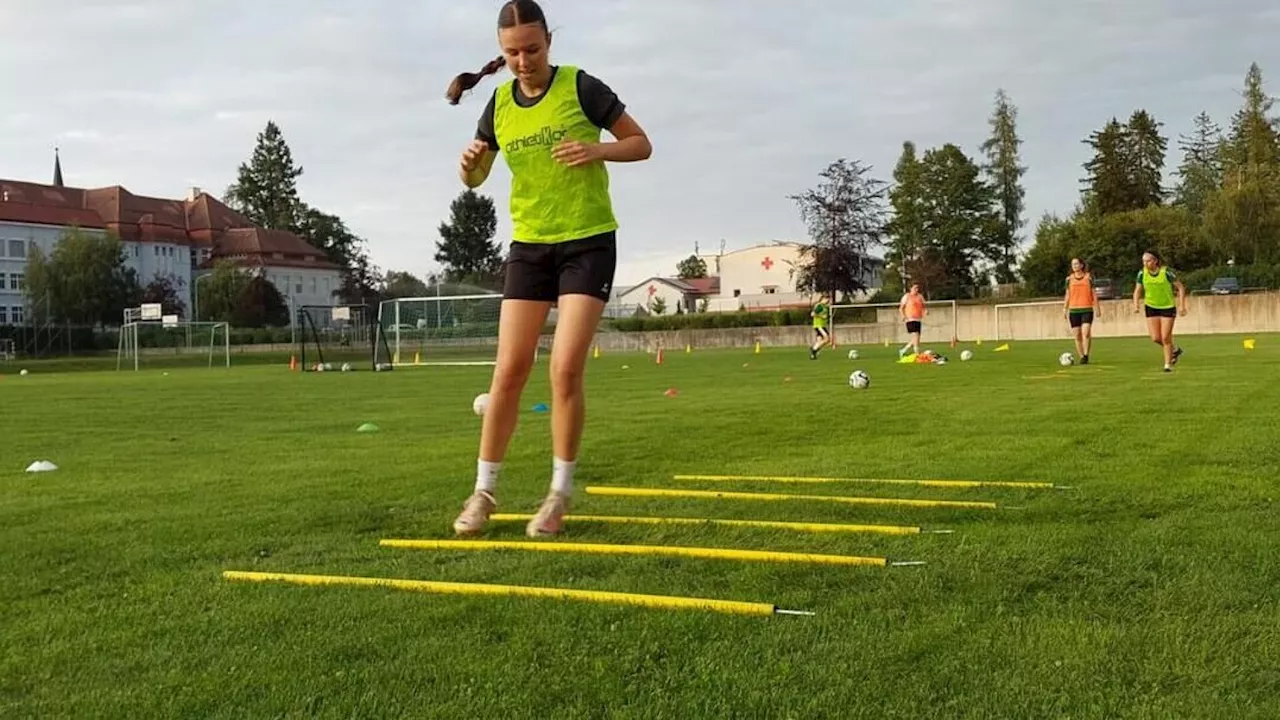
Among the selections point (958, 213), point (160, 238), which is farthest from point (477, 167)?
point (160, 238)

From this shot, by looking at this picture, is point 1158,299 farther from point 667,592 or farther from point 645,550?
point 667,592

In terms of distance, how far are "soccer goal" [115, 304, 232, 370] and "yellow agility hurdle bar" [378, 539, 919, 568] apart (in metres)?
44.8

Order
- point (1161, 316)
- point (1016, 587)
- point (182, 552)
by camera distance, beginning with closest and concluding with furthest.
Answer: point (1016, 587), point (182, 552), point (1161, 316)

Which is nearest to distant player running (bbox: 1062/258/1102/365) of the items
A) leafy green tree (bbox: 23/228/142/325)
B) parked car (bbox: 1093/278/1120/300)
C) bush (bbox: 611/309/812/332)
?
parked car (bbox: 1093/278/1120/300)

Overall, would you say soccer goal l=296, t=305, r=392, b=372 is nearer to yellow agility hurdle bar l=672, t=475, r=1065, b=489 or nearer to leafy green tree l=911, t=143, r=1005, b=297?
yellow agility hurdle bar l=672, t=475, r=1065, b=489

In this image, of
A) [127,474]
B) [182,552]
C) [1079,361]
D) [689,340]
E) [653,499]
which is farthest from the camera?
[689,340]

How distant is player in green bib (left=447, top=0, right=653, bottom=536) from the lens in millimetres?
4629

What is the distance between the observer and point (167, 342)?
166ft

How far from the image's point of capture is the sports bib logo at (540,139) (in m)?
4.66

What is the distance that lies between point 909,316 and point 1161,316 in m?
7.77

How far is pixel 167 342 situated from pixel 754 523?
51.3 meters

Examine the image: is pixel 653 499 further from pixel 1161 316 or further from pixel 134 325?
pixel 134 325

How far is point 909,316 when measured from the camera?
2364cm

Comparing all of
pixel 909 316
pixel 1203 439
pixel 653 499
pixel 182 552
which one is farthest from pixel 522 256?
pixel 909 316
